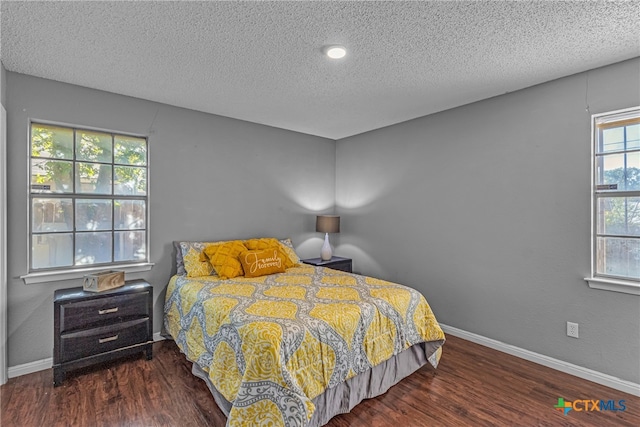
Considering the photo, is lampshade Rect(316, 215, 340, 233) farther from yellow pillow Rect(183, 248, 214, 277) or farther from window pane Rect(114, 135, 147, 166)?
window pane Rect(114, 135, 147, 166)

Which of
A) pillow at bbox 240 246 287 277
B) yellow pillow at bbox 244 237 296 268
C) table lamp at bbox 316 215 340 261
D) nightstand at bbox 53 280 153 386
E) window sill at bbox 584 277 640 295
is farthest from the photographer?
table lamp at bbox 316 215 340 261

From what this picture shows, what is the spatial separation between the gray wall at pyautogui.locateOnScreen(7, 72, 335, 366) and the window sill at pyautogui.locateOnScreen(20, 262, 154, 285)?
6 centimetres

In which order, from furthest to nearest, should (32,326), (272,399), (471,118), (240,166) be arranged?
(240,166), (471,118), (32,326), (272,399)

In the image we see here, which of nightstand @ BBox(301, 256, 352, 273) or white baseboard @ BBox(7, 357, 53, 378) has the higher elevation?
nightstand @ BBox(301, 256, 352, 273)

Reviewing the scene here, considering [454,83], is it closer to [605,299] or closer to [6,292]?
[605,299]

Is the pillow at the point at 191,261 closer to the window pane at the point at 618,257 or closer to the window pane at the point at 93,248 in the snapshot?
the window pane at the point at 93,248

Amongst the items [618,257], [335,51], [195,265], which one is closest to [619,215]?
[618,257]

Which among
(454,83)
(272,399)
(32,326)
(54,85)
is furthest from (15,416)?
(454,83)

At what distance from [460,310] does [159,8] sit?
358 centimetres

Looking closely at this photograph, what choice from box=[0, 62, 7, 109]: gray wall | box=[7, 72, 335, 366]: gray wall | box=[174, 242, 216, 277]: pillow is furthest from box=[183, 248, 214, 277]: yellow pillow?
box=[0, 62, 7, 109]: gray wall

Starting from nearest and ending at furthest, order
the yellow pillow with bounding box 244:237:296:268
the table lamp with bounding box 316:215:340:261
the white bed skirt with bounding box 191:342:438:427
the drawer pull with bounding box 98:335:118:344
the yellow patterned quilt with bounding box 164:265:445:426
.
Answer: the yellow patterned quilt with bounding box 164:265:445:426 < the white bed skirt with bounding box 191:342:438:427 < the drawer pull with bounding box 98:335:118:344 < the yellow pillow with bounding box 244:237:296:268 < the table lamp with bounding box 316:215:340:261

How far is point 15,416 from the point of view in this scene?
198 centimetres

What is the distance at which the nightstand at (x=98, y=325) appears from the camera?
2355mm

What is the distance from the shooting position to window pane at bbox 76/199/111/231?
285cm
